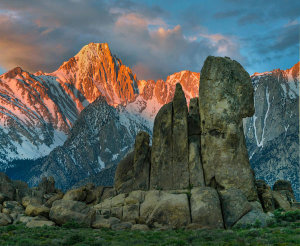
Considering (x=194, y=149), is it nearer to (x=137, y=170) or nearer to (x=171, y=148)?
(x=171, y=148)

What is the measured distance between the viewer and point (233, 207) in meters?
51.3

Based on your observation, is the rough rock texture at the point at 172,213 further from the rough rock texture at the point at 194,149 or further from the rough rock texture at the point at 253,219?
the rough rock texture at the point at 194,149

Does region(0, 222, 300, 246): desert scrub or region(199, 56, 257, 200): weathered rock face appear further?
region(199, 56, 257, 200): weathered rock face

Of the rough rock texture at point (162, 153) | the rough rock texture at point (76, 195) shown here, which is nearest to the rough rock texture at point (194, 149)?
the rough rock texture at point (162, 153)

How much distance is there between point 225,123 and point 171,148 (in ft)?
33.6

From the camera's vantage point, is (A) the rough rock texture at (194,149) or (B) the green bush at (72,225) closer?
(B) the green bush at (72,225)

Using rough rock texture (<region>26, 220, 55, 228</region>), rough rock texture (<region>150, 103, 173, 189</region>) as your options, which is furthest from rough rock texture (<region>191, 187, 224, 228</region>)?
rough rock texture (<region>26, 220, 55, 228</region>)

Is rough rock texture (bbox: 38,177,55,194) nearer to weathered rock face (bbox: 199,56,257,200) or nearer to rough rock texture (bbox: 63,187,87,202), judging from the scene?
rough rock texture (bbox: 63,187,87,202)

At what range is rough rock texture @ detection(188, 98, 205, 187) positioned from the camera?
62688 mm

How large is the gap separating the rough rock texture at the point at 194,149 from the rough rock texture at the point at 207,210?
9560mm

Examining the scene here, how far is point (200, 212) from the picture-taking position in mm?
49938

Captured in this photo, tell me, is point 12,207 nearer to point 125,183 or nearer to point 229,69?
point 125,183

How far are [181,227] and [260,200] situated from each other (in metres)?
19.5

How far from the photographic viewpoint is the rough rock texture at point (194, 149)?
62.7 metres
